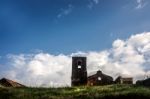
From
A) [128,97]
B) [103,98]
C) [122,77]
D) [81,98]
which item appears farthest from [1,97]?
[122,77]

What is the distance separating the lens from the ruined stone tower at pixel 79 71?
67.2m

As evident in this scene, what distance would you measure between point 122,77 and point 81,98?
41.4m

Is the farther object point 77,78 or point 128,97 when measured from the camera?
→ point 77,78

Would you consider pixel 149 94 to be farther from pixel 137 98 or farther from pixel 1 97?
pixel 1 97

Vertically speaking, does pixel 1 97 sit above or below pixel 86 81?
below

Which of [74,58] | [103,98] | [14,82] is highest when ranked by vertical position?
[74,58]

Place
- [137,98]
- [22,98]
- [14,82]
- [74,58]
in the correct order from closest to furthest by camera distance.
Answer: [22,98] < [137,98] < [14,82] < [74,58]

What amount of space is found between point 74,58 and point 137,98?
37.4 metres

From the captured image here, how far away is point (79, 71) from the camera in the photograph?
67.6m

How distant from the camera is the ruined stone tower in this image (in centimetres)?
6716

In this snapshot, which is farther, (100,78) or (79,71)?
(100,78)

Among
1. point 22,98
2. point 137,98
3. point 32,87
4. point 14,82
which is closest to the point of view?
point 22,98

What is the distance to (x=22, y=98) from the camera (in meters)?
29.2

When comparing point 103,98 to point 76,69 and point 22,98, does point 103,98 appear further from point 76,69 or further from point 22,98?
point 76,69
